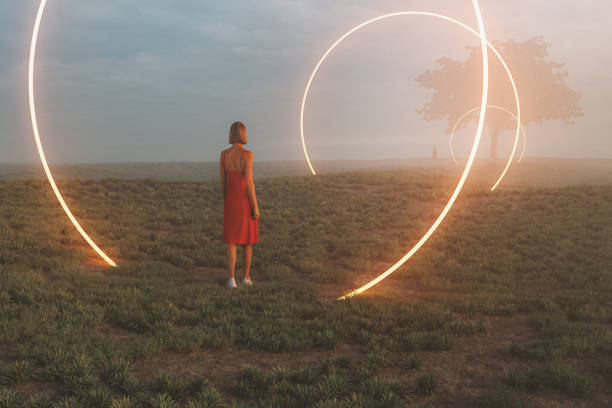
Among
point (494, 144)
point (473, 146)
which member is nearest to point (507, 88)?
point (494, 144)

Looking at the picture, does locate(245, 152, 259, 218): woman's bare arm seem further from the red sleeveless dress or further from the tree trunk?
the tree trunk

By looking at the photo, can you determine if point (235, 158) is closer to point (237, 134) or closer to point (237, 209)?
point (237, 134)

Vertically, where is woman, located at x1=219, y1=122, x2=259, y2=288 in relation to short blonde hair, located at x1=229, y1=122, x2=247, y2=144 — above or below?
below

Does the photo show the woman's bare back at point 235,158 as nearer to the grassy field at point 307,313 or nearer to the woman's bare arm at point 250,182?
the woman's bare arm at point 250,182

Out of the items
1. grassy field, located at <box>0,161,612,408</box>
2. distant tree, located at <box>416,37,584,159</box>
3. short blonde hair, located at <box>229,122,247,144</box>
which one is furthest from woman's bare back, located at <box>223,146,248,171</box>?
distant tree, located at <box>416,37,584,159</box>

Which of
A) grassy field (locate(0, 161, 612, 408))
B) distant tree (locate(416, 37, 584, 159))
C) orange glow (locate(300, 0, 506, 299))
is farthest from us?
distant tree (locate(416, 37, 584, 159))

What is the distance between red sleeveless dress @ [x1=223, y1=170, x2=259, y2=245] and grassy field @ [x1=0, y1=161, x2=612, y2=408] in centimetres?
116

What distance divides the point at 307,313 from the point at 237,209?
2695mm

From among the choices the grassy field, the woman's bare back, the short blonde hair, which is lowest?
the grassy field

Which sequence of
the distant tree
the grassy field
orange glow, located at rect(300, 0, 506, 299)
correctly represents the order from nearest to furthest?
the grassy field, orange glow, located at rect(300, 0, 506, 299), the distant tree

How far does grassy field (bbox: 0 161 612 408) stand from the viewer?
5.20 m

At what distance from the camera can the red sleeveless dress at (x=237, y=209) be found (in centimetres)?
934

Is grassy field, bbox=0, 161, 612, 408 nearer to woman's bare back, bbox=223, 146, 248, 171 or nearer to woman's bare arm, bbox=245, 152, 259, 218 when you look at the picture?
woman's bare arm, bbox=245, 152, 259, 218

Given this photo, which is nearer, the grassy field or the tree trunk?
the grassy field
